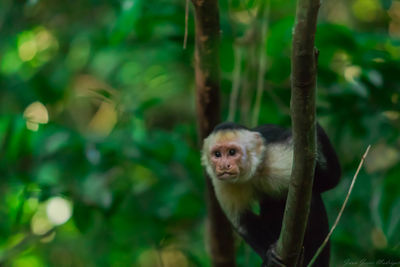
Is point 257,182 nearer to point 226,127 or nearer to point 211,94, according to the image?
point 226,127

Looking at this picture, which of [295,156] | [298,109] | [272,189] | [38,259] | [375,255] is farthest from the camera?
[38,259]

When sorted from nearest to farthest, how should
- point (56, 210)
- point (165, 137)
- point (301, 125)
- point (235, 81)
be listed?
point (301, 125) → point (235, 81) → point (165, 137) → point (56, 210)

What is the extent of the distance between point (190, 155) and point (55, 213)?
1.49 meters

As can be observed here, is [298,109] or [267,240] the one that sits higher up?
[298,109]

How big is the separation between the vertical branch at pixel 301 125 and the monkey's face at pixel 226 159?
0.75m

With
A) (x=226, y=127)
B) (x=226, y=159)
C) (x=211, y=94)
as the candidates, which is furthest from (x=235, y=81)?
(x=226, y=159)

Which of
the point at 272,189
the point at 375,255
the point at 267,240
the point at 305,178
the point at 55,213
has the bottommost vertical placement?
the point at 55,213

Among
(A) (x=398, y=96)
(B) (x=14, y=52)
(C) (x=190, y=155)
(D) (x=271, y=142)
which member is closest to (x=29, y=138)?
(C) (x=190, y=155)

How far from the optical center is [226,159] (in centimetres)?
316

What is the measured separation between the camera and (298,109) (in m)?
1.84

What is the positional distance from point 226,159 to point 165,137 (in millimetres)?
1166

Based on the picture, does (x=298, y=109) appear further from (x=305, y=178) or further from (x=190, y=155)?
(x=190, y=155)

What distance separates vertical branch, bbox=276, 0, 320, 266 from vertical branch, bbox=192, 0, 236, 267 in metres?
1.19

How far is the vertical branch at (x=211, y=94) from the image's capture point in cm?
296
